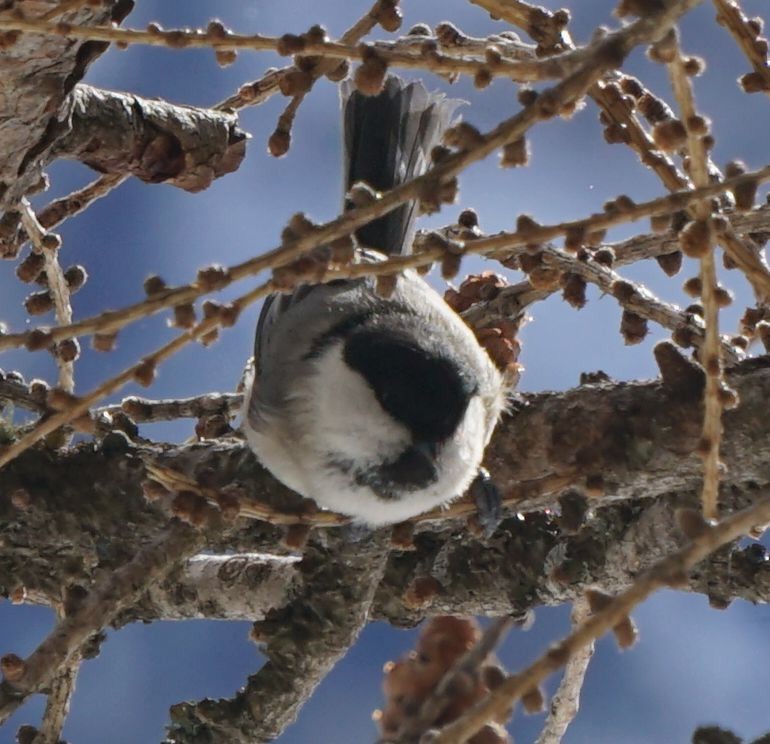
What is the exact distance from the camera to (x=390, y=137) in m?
2.35

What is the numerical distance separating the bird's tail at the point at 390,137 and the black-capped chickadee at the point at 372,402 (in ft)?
0.88

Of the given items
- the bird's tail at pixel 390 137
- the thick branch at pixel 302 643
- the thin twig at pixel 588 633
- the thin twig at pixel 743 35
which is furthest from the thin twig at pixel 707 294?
the bird's tail at pixel 390 137

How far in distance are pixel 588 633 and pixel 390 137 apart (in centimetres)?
176

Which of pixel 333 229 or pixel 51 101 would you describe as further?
pixel 51 101

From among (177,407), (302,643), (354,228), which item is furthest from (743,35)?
(177,407)

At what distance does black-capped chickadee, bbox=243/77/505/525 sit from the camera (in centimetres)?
164

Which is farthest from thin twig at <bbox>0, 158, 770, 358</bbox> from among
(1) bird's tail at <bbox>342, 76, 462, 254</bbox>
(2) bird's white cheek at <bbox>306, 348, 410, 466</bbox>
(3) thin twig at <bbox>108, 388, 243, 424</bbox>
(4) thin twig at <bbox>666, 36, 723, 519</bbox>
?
(1) bird's tail at <bbox>342, 76, 462, 254</bbox>

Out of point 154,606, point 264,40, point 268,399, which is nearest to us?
point 264,40

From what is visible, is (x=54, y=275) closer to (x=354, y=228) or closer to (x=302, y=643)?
(x=302, y=643)

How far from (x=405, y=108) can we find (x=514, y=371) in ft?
2.53

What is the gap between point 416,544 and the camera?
193 centimetres

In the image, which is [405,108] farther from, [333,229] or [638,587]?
[638,587]

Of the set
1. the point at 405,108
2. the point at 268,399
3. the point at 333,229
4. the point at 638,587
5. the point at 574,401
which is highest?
the point at 405,108

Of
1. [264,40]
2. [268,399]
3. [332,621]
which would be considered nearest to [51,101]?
[264,40]
